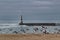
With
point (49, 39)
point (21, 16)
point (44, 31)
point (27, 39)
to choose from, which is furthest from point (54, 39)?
point (21, 16)

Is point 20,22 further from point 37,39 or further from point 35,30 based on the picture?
point 37,39

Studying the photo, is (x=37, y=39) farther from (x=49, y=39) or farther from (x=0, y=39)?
(x=0, y=39)

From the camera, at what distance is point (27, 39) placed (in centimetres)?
2756

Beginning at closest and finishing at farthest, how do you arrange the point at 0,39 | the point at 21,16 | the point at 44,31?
the point at 0,39 < the point at 44,31 < the point at 21,16

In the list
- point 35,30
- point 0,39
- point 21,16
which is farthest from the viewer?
point 21,16

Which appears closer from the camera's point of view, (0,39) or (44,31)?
(0,39)

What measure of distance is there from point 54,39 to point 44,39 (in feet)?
3.52

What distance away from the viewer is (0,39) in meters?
27.3

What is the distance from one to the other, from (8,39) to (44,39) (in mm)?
3886

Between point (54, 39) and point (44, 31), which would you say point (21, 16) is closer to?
point (44, 31)

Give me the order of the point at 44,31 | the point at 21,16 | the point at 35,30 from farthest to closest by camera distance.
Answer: the point at 21,16, the point at 35,30, the point at 44,31

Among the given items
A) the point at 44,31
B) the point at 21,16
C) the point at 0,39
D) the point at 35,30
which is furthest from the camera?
the point at 21,16

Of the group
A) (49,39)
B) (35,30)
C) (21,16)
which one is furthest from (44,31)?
(21,16)

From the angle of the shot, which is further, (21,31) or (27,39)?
(21,31)
